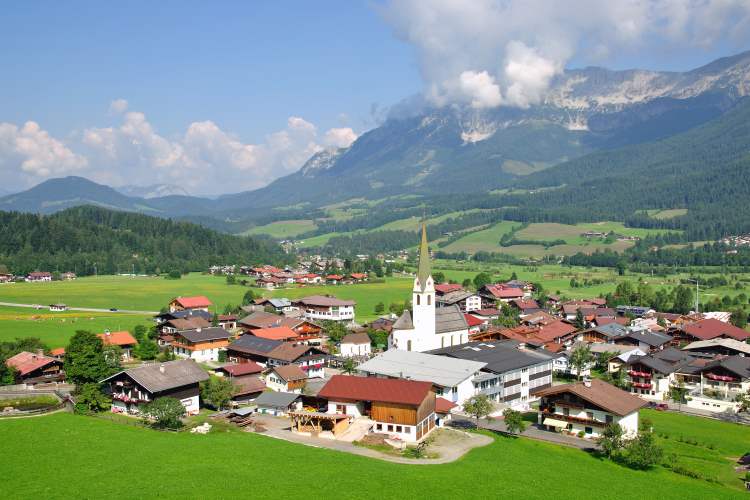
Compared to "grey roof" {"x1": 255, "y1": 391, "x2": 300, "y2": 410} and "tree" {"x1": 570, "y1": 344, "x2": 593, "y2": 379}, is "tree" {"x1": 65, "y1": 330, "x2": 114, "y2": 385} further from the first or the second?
"tree" {"x1": 570, "y1": 344, "x2": 593, "y2": 379}

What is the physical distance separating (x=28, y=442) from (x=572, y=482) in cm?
2492

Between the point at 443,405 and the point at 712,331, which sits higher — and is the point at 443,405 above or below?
below

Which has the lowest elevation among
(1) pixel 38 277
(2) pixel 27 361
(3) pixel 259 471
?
(3) pixel 259 471

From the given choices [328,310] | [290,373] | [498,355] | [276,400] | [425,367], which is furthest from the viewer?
[328,310]

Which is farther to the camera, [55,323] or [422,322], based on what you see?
[55,323]

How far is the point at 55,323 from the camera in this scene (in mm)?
71875

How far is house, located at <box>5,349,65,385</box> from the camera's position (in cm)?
4825

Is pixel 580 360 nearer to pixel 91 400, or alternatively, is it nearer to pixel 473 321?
pixel 473 321

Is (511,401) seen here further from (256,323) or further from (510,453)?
(256,323)

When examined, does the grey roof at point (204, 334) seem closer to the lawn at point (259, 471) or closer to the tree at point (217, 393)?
the tree at point (217, 393)

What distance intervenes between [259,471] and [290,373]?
2143 cm

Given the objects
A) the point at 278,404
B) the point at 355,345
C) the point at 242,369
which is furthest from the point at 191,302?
the point at 278,404

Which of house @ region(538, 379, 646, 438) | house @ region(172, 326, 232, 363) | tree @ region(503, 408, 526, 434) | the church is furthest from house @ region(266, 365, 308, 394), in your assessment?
house @ region(538, 379, 646, 438)

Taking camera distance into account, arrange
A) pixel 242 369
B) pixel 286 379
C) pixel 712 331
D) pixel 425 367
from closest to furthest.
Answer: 1. pixel 425 367
2. pixel 286 379
3. pixel 242 369
4. pixel 712 331
